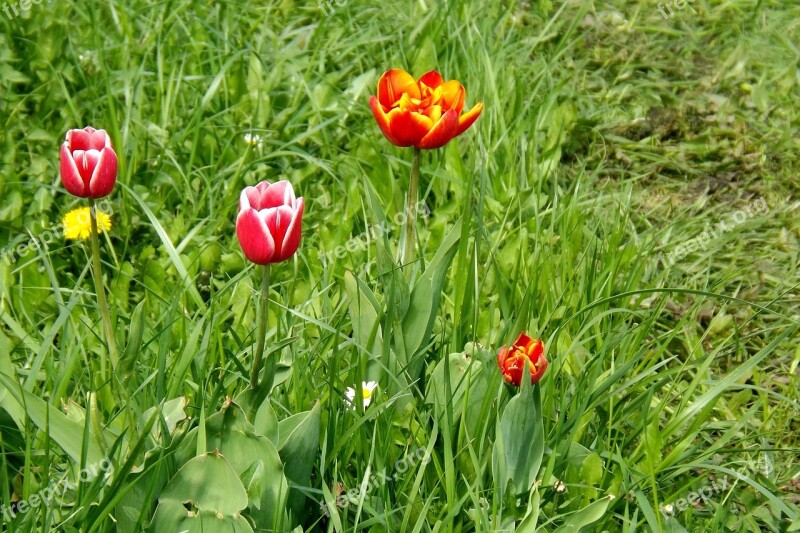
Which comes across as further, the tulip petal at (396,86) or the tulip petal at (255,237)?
the tulip petal at (396,86)

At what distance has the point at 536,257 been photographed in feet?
8.00

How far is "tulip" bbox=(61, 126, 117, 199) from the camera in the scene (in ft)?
5.47

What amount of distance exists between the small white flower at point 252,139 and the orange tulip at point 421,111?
101 cm

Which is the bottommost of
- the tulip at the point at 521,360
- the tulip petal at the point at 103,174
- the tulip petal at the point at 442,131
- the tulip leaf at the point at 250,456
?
the tulip leaf at the point at 250,456

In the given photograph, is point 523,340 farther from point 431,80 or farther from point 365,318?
point 431,80

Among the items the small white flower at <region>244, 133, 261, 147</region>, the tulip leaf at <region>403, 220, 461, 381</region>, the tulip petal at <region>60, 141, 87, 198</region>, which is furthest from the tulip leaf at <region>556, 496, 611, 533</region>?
the small white flower at <region>244, 133, 261, 147</region>

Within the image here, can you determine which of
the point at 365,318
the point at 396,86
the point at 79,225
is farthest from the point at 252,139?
the point at 365,318

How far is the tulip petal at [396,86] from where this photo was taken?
2014 mm

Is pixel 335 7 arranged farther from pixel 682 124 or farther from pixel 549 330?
pixel 549 330

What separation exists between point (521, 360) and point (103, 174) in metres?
0.78

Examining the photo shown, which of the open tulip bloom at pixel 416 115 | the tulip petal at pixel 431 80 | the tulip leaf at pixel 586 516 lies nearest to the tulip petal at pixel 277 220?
the open tulip bloom at pixel 416 115

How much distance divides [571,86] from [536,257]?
4.21 feet

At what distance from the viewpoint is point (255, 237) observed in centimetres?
156

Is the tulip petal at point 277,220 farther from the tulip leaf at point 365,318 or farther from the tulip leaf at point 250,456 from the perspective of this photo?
the tulip leaf at point 365,318
